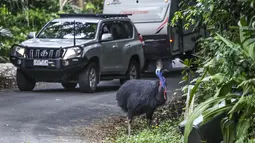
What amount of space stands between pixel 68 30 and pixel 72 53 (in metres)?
1.19

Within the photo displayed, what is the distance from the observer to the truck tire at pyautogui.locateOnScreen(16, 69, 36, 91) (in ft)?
55.3

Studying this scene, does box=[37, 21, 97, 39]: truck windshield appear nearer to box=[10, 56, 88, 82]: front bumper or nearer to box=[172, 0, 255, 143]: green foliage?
box=[10, 56, 88, 82]: front bumper

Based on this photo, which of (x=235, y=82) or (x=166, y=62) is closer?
(x=235, y=82)

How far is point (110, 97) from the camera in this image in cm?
1605

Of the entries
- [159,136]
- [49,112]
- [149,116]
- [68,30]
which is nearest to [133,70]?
[68,30]

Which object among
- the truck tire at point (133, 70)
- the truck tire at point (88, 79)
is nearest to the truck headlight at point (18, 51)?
the truck tire at point (88, 79)

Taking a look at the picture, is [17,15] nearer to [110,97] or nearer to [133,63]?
[133,63]

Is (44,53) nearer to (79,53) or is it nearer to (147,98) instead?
(79,53)

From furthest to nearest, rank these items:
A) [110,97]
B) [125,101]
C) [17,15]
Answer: [17,15] → [110,97] → [125,101]

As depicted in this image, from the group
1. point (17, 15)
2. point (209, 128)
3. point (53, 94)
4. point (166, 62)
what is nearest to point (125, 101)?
point (209, 128)

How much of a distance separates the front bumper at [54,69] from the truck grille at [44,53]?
106 mm

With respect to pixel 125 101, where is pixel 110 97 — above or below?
below

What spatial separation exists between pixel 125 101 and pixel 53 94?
204 inches

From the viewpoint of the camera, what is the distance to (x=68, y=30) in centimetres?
1719
